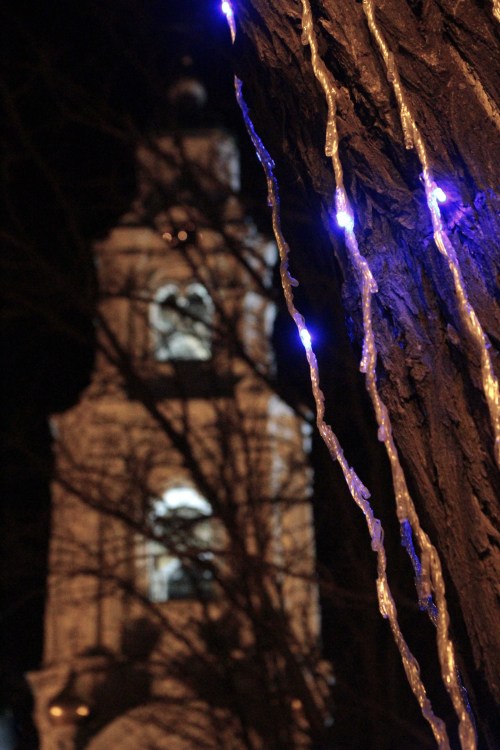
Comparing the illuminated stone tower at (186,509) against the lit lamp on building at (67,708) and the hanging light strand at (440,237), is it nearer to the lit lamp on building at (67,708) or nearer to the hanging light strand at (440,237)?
the lit lamp on building at (67,708)

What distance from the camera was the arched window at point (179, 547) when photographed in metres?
9.68

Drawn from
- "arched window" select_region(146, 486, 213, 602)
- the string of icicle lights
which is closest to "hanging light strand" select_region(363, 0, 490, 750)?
the string of icicle lights

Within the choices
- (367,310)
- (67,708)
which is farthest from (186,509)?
(367,310)

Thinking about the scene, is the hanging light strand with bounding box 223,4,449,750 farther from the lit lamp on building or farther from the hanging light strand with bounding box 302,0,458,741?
the lit lamp on building

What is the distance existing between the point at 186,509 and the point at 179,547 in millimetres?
1781

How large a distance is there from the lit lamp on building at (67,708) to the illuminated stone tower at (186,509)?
0.02m

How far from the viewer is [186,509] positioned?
12.1 m

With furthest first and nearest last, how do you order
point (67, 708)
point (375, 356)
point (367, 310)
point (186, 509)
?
1. point (67, 708)
2. point (186, 509)
3. point (375, 356)
4. point (367, 310)

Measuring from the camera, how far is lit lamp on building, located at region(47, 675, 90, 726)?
50.8 feet

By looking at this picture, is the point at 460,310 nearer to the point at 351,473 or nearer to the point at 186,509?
the point at 351,473

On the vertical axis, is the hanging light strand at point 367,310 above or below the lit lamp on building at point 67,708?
above

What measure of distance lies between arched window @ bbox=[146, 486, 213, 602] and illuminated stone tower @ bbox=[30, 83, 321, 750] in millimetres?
44

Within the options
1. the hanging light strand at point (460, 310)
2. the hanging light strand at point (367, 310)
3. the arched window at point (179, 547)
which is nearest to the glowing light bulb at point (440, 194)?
the hanging light strand at point (460, 310)

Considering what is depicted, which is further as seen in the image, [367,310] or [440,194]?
[367,310]
